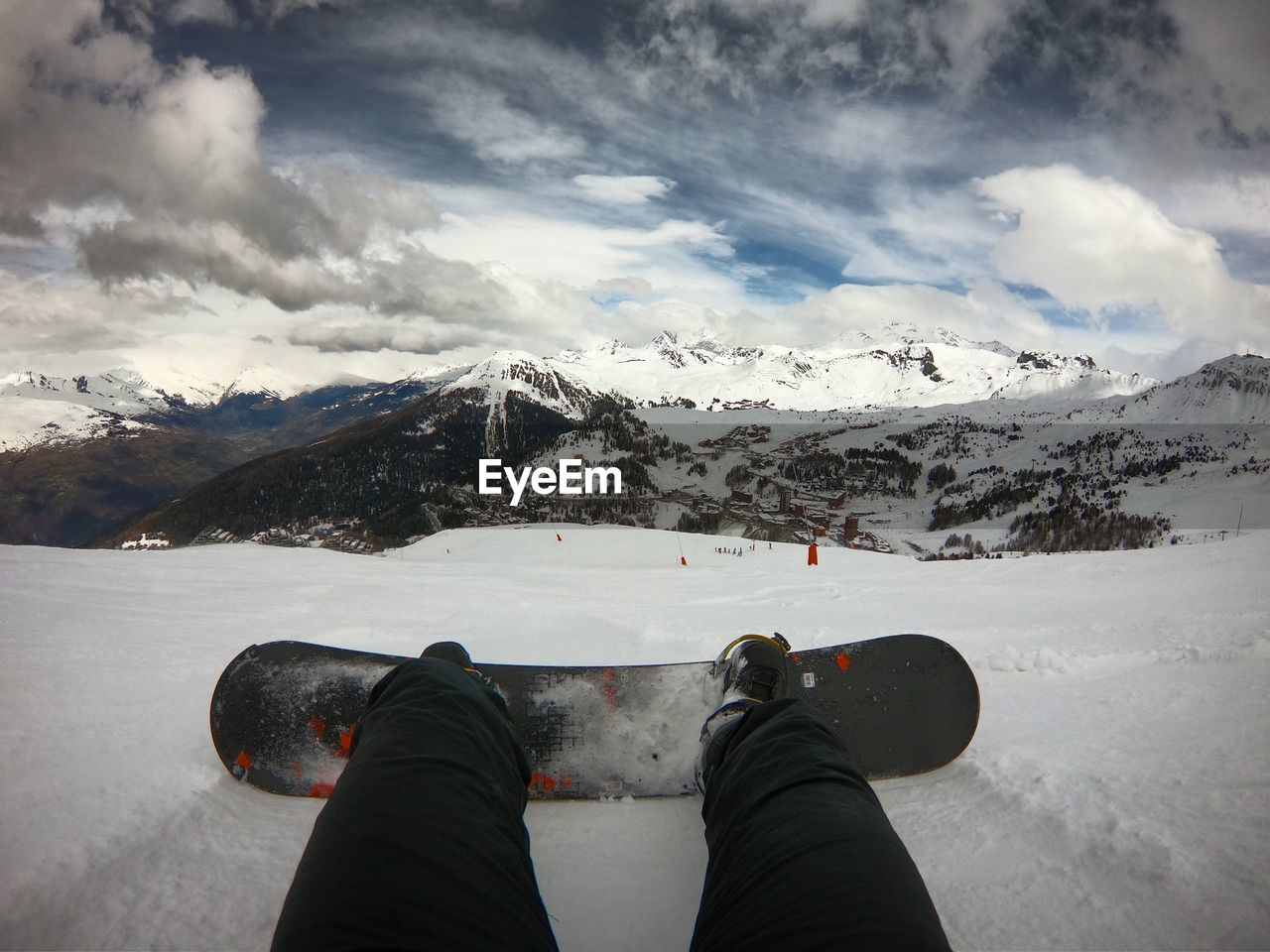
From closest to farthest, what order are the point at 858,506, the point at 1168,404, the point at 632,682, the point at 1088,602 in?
the point at 632,682
the point at 1088,602
the point at 858,506
the point at 1168,404

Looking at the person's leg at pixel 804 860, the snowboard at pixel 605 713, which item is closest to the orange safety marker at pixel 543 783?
the snowboard at pixel 605 713

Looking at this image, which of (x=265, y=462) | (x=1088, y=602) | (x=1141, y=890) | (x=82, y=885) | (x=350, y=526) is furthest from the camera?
(x=265, y=462)

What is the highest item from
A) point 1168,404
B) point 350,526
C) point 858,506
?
point 1168,404

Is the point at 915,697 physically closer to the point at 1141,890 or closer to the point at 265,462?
the point at 1141,890

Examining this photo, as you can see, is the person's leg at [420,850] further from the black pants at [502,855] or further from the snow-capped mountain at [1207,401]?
the snow-capped mountain at [1207,401]

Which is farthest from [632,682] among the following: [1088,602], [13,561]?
[13,561]

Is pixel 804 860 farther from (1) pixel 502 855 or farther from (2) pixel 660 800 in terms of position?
(2) pixel 660 800

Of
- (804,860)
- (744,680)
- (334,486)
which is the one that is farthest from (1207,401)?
(334,486)
